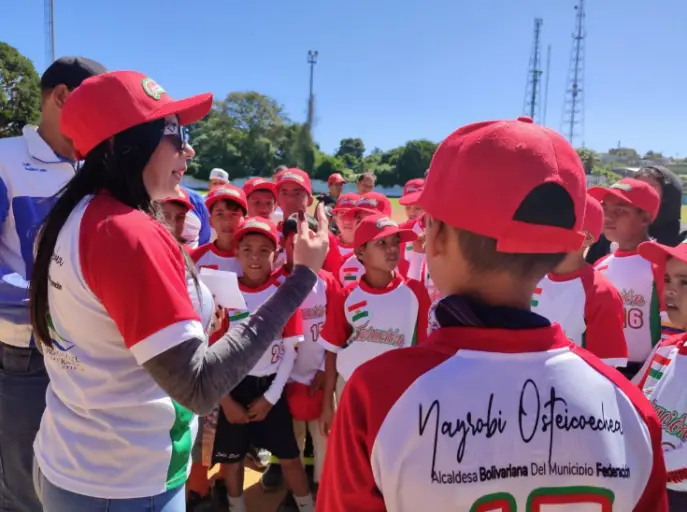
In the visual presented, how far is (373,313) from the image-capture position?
10.8 ft

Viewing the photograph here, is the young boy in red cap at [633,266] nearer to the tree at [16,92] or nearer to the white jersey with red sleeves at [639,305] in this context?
the white jersey with red sleeves at [639,305]

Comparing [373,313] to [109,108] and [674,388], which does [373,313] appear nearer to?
[674,388]

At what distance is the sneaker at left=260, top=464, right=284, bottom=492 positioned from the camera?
3.78m

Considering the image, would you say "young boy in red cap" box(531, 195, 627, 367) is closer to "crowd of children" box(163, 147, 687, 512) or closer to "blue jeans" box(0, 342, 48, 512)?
→ "crowd of children" box(163, 147, 687, 512)

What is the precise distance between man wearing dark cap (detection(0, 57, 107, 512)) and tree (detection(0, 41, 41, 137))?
30206mm

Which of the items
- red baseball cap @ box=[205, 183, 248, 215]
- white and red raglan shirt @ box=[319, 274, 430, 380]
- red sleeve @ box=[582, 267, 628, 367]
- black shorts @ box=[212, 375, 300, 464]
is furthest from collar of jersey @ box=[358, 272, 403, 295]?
red baseball cap @ box=[205, 183, 248, 215]

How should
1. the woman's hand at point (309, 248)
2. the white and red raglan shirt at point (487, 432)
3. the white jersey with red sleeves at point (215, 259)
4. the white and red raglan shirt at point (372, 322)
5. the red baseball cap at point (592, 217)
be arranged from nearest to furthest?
the white and red raglan shirt at point (487, 432), the woman's hand at point (309, 248), the red baseball cap at point (592, 217), the white and red raglan shirt at point (372, 322), the white jersey with red sleeves at point (215, 259)

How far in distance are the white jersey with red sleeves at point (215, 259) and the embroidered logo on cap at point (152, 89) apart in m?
2.25

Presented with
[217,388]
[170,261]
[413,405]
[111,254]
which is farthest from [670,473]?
[111,254]

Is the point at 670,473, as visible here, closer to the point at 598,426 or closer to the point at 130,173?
the point at 598,426

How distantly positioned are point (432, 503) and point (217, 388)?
23.6 inches

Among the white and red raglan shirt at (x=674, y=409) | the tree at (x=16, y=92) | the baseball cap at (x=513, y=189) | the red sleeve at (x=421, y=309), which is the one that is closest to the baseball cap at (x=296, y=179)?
the red sleeve at (x=421, y=309)

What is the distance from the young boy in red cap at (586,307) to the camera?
258cm

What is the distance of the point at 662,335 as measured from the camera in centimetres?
316
